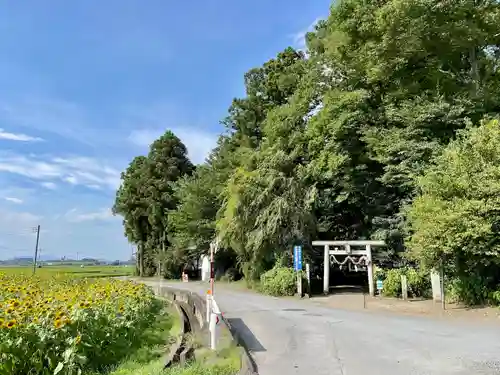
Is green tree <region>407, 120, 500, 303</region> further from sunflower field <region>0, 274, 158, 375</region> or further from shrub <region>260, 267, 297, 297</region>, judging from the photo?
sunflower field <region>0, 274, 158, 375</region>

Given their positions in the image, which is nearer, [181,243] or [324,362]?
[324,362]

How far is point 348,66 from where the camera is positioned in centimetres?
2219

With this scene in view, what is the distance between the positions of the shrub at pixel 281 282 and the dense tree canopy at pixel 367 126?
1.34m

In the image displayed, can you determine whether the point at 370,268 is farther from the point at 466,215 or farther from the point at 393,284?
the point at 466,215

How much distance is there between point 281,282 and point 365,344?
37.3 feet

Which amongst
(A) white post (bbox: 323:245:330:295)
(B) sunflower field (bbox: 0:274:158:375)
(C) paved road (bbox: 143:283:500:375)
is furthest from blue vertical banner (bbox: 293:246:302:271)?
(B) sunflower field (bbox: 0:274:158:375)

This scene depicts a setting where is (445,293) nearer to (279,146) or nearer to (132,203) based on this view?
(279,146)

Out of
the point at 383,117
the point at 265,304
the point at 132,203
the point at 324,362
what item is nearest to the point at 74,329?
the point at 324,362

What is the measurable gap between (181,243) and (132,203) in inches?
465

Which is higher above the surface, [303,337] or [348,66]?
[348,66]

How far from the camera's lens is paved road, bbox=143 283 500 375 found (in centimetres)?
664

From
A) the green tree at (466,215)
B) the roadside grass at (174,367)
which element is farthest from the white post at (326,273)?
the roadside grass at (174,367)

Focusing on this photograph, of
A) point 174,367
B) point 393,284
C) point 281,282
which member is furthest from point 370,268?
point 174,367

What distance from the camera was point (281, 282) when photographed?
19766 millimetres
